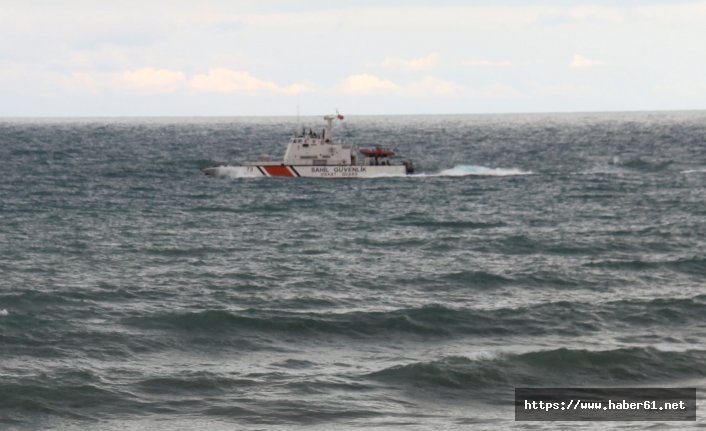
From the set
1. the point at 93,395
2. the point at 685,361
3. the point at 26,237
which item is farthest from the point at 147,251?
the point at 685,361

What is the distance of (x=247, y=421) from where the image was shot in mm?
23766

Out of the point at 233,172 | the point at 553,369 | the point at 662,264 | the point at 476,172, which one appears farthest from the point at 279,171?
the point at 553,369

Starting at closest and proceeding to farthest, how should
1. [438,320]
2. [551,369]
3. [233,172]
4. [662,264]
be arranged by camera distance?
[551,369] < [438,320] < [662,264] < [233,172]

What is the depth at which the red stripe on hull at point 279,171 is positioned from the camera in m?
86.2

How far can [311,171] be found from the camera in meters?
85.4

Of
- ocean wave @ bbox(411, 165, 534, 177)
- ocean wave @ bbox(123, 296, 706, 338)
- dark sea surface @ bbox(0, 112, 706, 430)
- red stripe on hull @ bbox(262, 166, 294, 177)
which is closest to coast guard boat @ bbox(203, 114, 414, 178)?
red stripe on hull @ bbox(262, 166, 294, 177)

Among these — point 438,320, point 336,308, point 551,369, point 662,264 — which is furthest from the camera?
point 662,264

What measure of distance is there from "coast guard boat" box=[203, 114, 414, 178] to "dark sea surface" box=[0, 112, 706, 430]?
1536cm

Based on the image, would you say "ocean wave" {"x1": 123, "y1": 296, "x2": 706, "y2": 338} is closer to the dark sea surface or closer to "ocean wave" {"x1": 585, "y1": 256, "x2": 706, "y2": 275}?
the dark sea surface

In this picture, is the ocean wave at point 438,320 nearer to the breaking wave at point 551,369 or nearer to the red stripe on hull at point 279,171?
the breaking wave at point 551,369

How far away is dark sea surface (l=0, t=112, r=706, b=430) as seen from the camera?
25578mm

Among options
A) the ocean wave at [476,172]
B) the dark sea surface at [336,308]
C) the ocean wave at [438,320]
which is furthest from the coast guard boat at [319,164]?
the ocean wave at [438,320]

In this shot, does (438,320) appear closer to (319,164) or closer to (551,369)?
(551,369)

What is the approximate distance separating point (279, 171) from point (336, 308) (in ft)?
170
